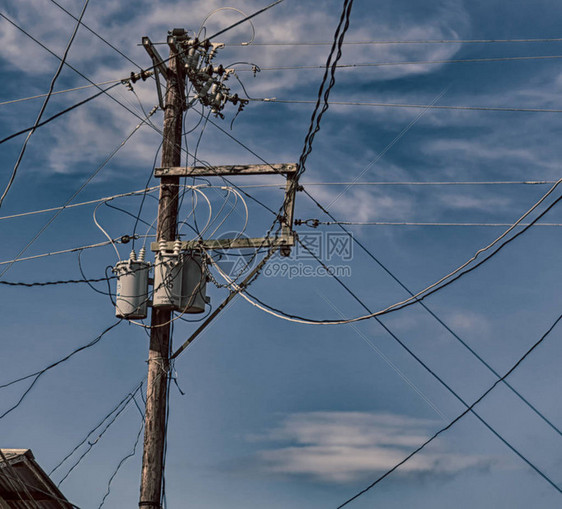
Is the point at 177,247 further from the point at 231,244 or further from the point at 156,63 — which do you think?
the point at 156,63

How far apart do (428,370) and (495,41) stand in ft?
19.2

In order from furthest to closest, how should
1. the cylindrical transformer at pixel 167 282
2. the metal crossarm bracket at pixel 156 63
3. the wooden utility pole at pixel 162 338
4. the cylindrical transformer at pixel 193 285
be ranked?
the metal crossarm bracket at pixel 156 63
the cylindrical transformer at pixel 193 285
the cylindrical transformer at pixel 167 282
the wooden utility pole at pixel 162 338

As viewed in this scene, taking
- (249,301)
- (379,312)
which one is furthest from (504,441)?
(249,301)

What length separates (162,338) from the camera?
1255cm

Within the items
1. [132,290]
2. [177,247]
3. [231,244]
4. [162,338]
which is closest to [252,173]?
[231,244]

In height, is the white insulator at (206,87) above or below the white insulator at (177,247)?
above

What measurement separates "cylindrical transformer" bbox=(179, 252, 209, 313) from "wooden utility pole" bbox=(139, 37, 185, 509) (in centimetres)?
40

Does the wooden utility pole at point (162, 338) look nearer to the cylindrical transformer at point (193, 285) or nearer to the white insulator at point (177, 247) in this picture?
the white insulator at point (177, 247)

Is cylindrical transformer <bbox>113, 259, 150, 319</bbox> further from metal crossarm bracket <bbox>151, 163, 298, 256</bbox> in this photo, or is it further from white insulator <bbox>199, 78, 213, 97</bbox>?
white insulator <bbox>199, 78, 213, 97</bbox>

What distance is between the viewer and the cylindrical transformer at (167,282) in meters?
12.3

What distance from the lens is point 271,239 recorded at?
39.5 feet

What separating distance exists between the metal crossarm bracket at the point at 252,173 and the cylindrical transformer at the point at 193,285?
10.1 inches

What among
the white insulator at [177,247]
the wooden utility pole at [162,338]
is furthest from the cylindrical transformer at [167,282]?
the wooden utility pole at [162,338]

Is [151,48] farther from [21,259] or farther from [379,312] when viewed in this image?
[379,312]
